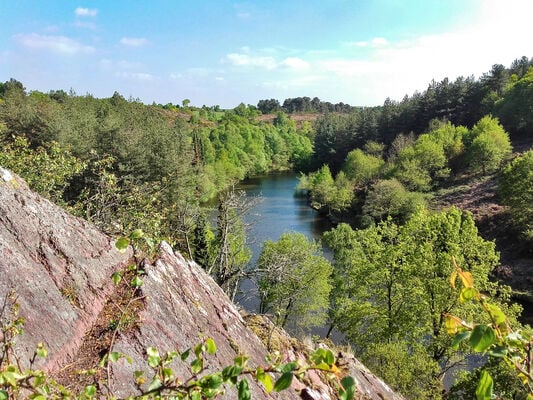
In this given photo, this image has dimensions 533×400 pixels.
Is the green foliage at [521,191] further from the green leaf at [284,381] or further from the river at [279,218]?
the green leaf at [284,381]

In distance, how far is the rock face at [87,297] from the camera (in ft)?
18.0

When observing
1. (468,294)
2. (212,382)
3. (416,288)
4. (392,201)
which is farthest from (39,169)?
(392,201)

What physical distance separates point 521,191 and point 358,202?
25.7 m

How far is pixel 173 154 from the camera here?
43375 mm

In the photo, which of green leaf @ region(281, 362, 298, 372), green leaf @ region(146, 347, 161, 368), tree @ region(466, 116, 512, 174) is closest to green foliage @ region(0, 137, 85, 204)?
green leaf @ region(146, 347, 161, 368)

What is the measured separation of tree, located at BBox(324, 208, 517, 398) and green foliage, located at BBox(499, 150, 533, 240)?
14163 mm

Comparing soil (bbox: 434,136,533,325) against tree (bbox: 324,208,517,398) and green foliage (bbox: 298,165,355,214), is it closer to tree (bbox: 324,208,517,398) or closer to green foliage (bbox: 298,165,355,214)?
tree (bbox: 324,208,517,398)

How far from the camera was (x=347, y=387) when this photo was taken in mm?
1943

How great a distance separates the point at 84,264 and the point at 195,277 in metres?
2.59

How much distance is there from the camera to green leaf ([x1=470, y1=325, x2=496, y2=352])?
5.85 feet

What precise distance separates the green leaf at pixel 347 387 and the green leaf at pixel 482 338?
571mm

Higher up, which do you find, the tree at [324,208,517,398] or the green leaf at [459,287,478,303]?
the green leaf at [459,287,478,303]

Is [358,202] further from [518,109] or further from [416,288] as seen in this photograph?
[416,288]

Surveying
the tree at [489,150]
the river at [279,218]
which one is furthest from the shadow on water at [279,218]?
the tree at [489,150]
